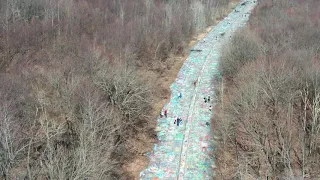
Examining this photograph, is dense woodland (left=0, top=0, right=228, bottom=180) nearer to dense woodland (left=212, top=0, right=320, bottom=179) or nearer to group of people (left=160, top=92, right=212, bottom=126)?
group of people (left=160, top=92, right=212, bottom=126)

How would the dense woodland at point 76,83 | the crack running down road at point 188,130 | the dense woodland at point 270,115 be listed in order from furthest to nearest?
the crack running down road at point 188,130, the dense woodland at point 270,115, the dense woodland at point 76,83

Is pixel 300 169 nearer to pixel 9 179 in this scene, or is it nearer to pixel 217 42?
pixel 9 179

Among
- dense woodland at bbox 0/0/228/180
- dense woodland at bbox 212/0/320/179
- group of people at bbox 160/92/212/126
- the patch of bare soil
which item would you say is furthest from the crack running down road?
dense woodland at bbox 0/0/228/180

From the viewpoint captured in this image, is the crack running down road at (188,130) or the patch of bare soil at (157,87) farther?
the patch of bare soil at (157,87)

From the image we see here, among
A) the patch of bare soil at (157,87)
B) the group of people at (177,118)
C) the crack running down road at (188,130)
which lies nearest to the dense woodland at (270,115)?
the crack running down road at (188,130)

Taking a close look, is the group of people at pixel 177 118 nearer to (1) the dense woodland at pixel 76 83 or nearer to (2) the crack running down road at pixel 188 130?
(2) the crack running down road at pixel 188 130

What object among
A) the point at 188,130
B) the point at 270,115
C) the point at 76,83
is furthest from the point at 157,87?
the point at 270,115
